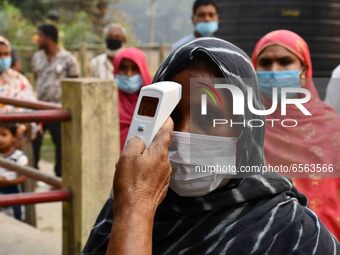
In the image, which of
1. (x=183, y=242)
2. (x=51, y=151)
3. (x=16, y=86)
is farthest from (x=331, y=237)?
(x=51, y=151)

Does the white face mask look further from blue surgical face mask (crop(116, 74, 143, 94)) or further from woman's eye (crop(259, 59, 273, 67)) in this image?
blue surgical face mask (crop(116, 74, 143, 94))

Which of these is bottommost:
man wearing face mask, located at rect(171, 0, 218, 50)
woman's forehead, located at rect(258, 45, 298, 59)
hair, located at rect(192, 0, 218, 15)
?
woman's forehead, located at rect(258, 45, 298, 59)

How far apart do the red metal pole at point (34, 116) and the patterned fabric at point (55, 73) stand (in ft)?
11.5

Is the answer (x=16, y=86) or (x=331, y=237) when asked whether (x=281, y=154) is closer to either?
(x=331, y=237)

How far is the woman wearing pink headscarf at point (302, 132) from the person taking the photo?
2.47 m

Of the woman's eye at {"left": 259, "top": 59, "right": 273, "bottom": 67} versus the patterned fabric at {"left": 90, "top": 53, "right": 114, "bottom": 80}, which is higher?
the woman's eye at {"left": 259, "top": 59, "right": 273, "bottom": 67}

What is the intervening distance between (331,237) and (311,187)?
3.46ft

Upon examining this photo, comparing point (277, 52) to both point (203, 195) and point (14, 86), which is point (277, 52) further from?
point (14, 86)

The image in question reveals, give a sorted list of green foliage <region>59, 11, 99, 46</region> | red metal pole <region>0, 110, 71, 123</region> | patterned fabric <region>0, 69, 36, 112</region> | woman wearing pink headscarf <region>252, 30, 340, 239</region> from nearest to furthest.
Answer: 1. woman wearing pink headscarf <region>252, 30, 340, 239</region>
2. red metal pole <region>0, 110, 71, 123</region>
3. patterned fabric <region>0, 69, 36, 112</region>
4. green foliage <region>59, 11, 99, 46</region>

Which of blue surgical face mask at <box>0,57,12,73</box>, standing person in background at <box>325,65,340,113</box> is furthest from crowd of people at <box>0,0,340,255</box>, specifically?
blue surgical face mask at <box>0,57,12,73</box>

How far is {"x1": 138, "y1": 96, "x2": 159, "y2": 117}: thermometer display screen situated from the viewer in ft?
4.17

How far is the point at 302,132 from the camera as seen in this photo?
2.68 metres

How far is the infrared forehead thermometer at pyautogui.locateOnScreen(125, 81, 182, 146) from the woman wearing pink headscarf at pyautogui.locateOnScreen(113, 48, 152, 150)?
9.88 ft

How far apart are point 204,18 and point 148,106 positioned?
13.3ft
